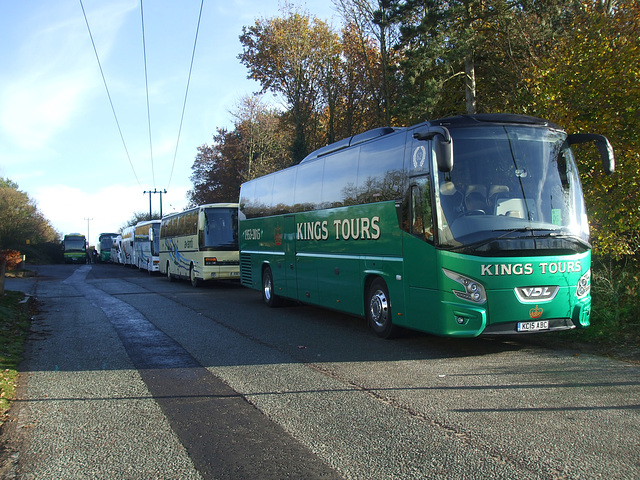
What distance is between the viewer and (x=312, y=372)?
23.7 ft

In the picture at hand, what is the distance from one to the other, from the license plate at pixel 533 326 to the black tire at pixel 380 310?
2.17 m

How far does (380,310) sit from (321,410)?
3991 millimetres

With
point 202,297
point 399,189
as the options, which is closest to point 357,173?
point 399,189

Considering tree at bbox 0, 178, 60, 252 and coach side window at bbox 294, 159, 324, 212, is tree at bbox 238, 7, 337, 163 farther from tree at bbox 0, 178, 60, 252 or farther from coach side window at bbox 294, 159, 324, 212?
tree at bbox 0, 178, 60, 252

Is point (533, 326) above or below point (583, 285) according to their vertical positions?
below

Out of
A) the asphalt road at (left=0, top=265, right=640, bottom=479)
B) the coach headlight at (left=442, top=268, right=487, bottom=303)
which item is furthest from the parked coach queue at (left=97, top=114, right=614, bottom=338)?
the asphalt road at (left=0, top=265, right=640, bottom=479)

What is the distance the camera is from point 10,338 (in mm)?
10117

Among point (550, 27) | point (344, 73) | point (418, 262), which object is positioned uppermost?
point (344, 73)

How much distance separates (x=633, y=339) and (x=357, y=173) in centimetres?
508

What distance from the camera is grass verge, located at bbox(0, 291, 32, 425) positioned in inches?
256

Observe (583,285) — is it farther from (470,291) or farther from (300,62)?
(300,62)

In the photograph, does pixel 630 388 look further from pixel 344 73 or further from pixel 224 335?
pixel 344 73

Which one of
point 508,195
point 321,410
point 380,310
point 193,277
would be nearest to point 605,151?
point 508,195

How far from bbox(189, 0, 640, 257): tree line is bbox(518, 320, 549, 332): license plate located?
4.31 m
